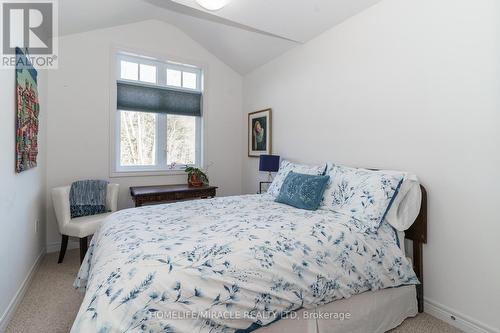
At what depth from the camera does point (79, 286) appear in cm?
185

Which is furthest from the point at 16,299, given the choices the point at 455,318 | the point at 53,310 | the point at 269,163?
the point at 455,318

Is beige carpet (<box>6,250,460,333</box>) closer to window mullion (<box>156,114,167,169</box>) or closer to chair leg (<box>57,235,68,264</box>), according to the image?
chair leg (<box>57,235,68,264</box>)

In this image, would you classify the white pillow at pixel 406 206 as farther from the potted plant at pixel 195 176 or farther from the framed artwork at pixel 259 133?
the potted plant at pixel 195 176

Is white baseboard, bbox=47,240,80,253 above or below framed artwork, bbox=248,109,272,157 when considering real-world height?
below

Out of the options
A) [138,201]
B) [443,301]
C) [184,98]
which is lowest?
[443,301]

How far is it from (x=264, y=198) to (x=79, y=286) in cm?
168

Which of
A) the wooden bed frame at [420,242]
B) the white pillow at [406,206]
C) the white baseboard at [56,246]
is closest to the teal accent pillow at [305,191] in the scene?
the white pillow at [406,206]

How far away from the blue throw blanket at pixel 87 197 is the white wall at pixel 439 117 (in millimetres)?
2704

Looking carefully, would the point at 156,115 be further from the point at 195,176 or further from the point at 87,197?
the point at 87,197

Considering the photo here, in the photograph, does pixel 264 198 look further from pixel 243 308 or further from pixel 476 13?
pixel 476 13

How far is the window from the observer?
11.9 feet

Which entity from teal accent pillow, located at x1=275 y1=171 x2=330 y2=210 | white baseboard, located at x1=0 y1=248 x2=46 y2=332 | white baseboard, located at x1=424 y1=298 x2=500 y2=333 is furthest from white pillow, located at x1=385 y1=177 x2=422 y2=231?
white baseboard, located at x1=0 y1=248 x2=46 y2=332

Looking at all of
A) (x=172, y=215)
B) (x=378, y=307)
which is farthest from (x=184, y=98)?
(x=378, y=307)

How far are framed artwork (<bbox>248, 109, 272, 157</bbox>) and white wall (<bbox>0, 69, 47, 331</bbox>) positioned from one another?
267cm
